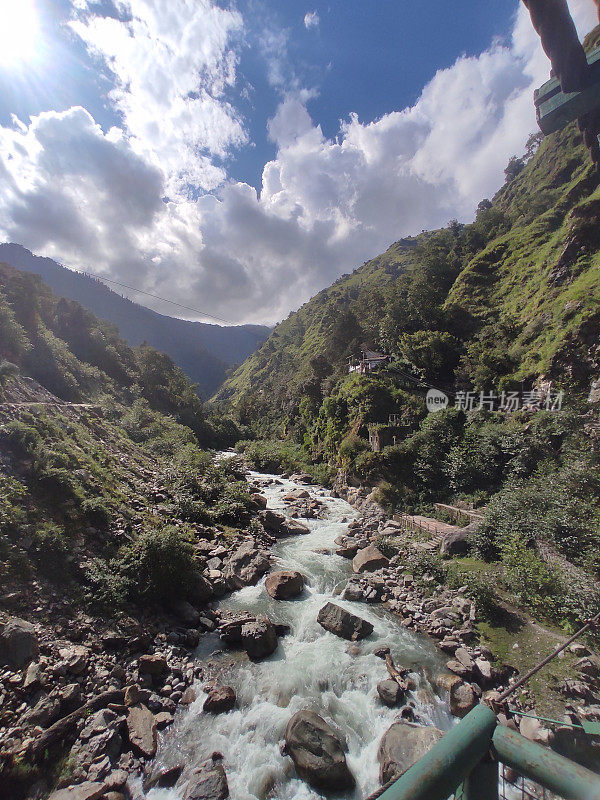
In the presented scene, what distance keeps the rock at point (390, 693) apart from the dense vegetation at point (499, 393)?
16.5 ft

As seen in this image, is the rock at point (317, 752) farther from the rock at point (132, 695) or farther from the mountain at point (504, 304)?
the mountain at point (504, 304)

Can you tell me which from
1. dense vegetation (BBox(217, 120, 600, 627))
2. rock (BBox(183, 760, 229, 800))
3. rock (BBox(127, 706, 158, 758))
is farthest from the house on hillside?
rock (BBox(183, 760, 229, 800))

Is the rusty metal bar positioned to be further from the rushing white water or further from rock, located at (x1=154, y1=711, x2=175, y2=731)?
rock, located at (x1=154, y1=711, x2=175, y2=731)

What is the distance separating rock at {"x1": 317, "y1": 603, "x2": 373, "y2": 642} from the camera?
10.1 meters

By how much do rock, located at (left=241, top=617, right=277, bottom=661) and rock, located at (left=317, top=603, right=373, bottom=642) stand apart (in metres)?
1.67

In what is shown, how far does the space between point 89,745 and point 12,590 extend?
407 centimetres

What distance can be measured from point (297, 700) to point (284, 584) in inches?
162

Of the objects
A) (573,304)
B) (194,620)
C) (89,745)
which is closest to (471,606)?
(194,620)

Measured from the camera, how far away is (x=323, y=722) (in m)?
7.27

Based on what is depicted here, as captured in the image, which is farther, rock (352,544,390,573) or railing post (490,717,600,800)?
rock (352,544,390,573)

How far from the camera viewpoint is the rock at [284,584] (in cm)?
1197

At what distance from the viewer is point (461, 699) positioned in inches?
308

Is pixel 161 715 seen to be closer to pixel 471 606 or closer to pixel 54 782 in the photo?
pixel 54 782

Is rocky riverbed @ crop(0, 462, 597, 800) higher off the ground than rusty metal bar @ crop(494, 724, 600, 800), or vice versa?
rusty metal bar @ crop(494, 724, 600, 800)
